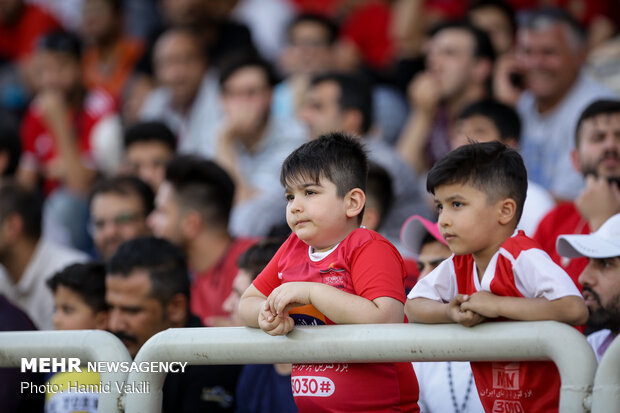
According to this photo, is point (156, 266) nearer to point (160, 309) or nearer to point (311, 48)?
point (160, 309)

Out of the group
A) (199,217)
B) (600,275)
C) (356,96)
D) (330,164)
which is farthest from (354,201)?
(356,96)

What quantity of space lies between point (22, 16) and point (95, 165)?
2.75 meters

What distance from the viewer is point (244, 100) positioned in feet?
21.2

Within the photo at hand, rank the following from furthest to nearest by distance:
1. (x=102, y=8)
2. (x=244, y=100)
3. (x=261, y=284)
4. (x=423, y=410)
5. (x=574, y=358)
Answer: (x=102, y=8) → (x=244, y=100) → (x=423, y=410) → (x=261, y=284) → (x=574, y=358)

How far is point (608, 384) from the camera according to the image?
201 cm

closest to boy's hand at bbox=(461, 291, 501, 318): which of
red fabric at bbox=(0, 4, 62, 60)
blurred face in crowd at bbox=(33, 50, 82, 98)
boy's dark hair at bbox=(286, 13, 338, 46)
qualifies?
boy's dark hair at bbox=(286, 13, 338, 46)

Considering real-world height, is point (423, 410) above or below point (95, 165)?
below

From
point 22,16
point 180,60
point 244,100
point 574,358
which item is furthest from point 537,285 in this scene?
point 22,16

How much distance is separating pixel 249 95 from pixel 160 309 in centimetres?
282

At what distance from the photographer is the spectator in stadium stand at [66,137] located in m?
6.70

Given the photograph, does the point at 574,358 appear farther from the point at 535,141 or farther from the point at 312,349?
the point at 535,141

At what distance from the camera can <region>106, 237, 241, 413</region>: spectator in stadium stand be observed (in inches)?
147

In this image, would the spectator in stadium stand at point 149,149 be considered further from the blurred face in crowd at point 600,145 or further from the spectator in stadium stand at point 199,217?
the blurred face in crowd at point 600,145

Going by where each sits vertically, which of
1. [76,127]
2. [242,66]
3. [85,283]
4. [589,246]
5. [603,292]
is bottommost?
[603,292]
